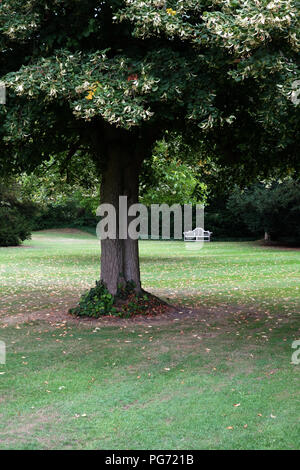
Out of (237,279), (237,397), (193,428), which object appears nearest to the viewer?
(193,428)

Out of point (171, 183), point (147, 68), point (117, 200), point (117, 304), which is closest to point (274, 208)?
point (171, 183)

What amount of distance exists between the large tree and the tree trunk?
113 centimetres

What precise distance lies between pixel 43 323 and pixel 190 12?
6.39 metres

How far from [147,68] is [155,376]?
4.59 meters

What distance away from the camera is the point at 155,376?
22.0 feet

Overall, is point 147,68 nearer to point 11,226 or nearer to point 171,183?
point 171,183

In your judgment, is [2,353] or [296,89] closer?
[296,89]

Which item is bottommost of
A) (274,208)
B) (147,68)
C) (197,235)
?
(197,235)

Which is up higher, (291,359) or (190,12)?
(190,12)

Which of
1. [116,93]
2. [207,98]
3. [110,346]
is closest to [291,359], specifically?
[110,346]

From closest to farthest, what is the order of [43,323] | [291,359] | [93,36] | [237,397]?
[237,397] < [291,359] < [93,36] < [43,323]

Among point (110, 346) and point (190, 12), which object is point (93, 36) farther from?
point (110, 346)

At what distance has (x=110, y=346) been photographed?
27.1 ft

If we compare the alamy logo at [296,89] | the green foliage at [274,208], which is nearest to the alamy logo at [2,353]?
the alamy logo at [296,89]
